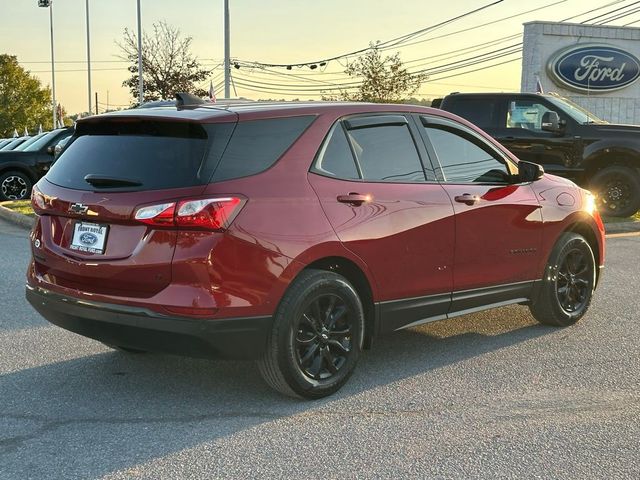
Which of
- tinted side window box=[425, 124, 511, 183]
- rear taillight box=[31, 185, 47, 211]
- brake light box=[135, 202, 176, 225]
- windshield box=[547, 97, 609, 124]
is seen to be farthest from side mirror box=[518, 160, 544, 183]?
windshield box=[547, 97, 609, 124]

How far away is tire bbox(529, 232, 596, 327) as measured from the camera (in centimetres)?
607

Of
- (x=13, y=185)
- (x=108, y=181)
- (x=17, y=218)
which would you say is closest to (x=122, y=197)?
(x=108, y=181)

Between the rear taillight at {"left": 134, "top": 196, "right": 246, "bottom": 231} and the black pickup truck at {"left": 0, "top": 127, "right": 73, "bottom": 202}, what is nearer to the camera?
the rear taillight at {"left": 134, "top": 196, "right": 246, "bottom": 231}

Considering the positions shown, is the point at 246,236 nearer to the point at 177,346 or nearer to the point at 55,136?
the point at 177,346

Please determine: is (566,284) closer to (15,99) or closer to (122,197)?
(122,197)

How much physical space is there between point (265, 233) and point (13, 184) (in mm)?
14475

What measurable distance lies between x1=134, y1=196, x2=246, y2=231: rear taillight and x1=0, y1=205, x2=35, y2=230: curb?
9635 millimetres

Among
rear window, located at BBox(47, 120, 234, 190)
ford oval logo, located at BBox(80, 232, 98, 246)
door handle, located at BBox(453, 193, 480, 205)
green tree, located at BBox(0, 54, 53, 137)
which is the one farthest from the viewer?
green tree, located at BBox(0, 54, 53, 137)

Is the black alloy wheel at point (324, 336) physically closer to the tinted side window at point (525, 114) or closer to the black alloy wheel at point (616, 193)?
the tinted side window at point (525, 114)

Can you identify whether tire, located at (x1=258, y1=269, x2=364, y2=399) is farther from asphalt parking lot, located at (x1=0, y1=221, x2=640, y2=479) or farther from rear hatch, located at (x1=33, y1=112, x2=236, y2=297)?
rear hatch, located at (x1=33, y1=112, x2=236, y2=297)

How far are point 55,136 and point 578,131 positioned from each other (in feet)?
37.6

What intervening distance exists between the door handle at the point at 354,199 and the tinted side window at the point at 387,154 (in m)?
0.17

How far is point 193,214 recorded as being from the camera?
3.98m

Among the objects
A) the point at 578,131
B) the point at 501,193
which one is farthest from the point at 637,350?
the point at 578,131
